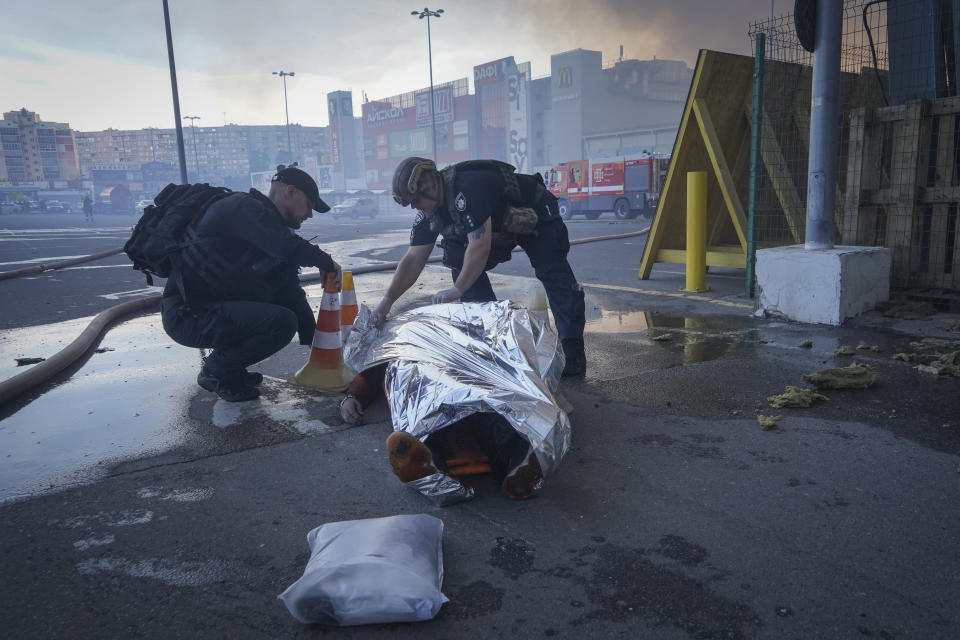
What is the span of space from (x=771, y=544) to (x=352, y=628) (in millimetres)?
1312

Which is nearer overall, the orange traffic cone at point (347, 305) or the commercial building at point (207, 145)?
the orange traffic cone at point (347, 305)

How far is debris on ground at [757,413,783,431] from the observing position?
124 inches

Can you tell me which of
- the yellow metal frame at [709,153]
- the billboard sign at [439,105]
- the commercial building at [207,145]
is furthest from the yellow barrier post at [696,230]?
the commercial building at [207,145]

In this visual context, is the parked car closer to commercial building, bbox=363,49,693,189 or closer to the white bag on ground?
commercial building, bbox=363,49,693,189

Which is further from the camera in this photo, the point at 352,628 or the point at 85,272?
the point at 85,272

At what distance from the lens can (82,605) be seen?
6.26 feet

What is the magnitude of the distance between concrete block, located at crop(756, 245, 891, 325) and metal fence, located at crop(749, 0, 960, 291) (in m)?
0.57

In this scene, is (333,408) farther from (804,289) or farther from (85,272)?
(85,272)

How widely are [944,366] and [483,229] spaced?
280 cm

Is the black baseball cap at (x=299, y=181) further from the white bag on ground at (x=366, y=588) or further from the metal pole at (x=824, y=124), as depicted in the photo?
the metal pole at (x=824, y=124)

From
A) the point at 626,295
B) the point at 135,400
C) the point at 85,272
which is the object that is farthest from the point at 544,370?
the point at 85,272

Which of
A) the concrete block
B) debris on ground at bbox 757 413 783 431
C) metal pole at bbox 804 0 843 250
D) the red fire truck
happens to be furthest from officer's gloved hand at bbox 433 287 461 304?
the red fire truck

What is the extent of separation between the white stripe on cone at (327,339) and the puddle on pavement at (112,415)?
1.09ft

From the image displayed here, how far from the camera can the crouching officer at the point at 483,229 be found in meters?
3.93
